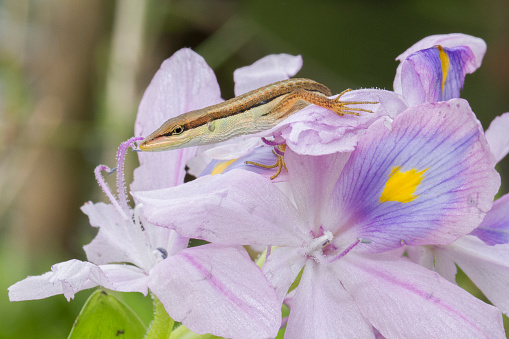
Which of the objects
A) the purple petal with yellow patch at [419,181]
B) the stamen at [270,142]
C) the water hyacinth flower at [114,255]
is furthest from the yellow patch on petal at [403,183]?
the water hyacinth flower at [114,255]

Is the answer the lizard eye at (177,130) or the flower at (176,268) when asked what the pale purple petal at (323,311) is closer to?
the flower at (176,268)

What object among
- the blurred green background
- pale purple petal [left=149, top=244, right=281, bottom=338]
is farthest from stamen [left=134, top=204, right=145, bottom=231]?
the blurred green background

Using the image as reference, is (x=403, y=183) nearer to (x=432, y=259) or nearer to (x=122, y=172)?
(x=432, y=259)

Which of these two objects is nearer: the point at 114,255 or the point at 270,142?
the point at 270,142

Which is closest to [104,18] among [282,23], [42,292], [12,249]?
[282,23]

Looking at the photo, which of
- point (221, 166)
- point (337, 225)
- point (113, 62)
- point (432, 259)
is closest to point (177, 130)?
point (221, 166)

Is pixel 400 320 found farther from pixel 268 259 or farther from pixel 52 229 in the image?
pixel 52 229
